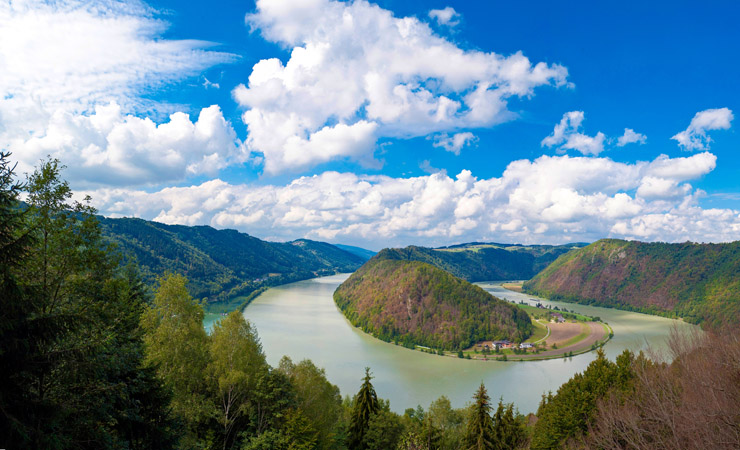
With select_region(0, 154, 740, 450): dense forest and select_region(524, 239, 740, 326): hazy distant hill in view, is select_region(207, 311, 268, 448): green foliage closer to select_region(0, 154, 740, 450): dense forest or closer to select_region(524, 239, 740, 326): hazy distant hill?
select_region(0, 154, 740, 450): dense forest

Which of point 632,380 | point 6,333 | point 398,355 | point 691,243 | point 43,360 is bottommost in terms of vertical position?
point 398,355

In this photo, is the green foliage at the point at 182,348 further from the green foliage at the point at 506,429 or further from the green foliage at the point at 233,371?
the green foliage at the point at 506,429

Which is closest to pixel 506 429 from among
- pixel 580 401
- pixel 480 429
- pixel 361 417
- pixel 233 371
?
pixel 580 401

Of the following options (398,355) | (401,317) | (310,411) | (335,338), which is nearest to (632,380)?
(310,411)

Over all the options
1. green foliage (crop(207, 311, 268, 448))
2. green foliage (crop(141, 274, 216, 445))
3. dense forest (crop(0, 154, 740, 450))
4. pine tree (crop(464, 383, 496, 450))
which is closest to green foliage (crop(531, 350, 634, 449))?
dense forest (crop(0, 154, 740, 450))

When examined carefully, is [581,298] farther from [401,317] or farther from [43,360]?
[43,360]

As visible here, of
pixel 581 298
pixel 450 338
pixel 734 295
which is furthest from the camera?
pixel 581 298

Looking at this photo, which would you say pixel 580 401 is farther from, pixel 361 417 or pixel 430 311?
pixel 430 311
